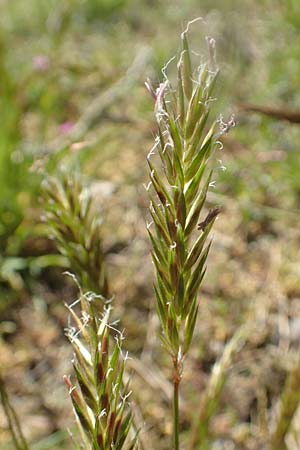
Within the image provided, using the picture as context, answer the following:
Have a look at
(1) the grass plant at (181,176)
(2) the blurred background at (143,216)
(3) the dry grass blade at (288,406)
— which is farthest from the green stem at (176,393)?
(2) the blurred background at (143,216)

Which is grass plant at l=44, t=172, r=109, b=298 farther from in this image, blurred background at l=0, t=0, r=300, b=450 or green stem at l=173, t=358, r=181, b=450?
green stem at l=173, t=358, r=181, b=450

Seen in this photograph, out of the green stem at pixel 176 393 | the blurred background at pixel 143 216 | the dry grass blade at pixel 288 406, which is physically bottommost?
the blurred background at pixel 143 216

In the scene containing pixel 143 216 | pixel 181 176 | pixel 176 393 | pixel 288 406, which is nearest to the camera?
pixel 181 176

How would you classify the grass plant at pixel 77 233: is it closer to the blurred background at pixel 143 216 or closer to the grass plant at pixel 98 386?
the blurred background at pixel 143 216

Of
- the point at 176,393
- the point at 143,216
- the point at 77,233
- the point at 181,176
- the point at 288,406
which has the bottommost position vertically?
the point at 143,216

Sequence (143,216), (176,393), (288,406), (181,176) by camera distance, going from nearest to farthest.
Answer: (181,176)
(176,393)
(288,406)
(143,216)

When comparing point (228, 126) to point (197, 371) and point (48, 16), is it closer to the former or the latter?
point (197, 371)

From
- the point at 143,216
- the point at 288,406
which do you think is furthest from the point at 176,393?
the point at 143,216

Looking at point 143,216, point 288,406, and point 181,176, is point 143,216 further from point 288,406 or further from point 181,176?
point 181,176

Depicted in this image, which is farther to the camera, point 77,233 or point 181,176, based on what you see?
point 77,233
